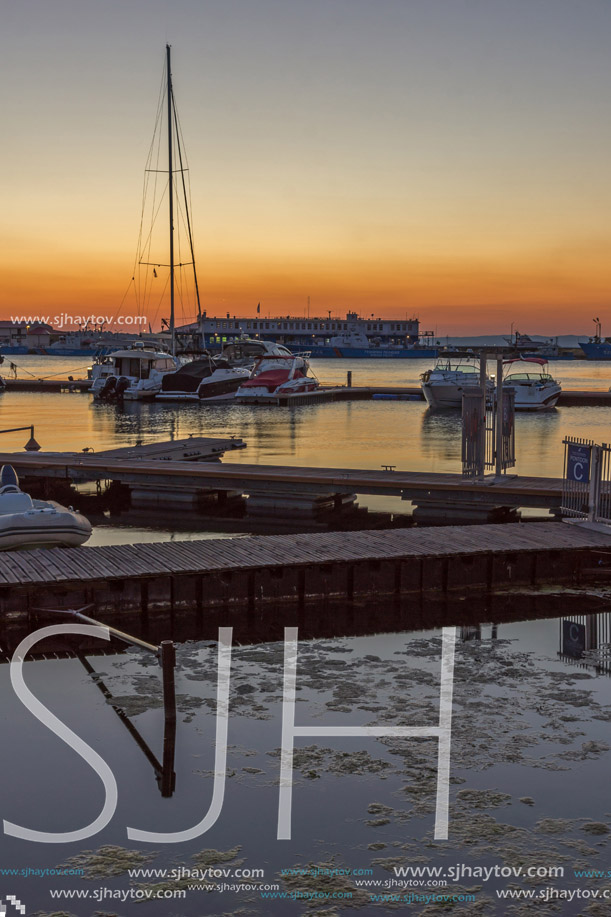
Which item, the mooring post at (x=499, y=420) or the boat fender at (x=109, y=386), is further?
the boat fender at (x=109, y=386)

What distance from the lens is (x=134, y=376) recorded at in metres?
60.6

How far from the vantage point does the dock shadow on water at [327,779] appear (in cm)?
643

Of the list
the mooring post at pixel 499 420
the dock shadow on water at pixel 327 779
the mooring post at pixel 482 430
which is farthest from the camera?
the mooring post at pixel 482 430

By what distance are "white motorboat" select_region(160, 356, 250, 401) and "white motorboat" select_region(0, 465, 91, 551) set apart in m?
42.0

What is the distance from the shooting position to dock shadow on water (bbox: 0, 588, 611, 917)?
6434 mm

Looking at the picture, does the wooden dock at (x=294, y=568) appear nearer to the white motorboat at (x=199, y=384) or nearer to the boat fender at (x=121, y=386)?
the white motorboat at (x=199, y=384)

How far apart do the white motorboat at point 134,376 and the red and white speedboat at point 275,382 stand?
5.50 meters

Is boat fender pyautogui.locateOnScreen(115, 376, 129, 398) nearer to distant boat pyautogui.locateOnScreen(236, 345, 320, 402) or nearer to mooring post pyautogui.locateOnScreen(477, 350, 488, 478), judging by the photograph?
distant boat pyautogui.locateOnScreen(236, 345, 320, 402)

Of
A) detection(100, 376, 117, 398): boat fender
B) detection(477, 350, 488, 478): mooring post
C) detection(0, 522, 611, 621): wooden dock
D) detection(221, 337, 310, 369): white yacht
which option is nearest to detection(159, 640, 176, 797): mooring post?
detection(0, 522, 611, 621): wooden dock

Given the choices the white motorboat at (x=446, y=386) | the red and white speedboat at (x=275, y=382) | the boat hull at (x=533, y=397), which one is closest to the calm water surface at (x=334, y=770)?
the white motorboat at (x=446, y=386)

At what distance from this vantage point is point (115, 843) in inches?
278

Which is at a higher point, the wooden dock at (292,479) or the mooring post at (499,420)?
the mooring post at (499,420)

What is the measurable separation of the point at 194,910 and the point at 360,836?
1421mm

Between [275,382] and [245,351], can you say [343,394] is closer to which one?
[275,382]
